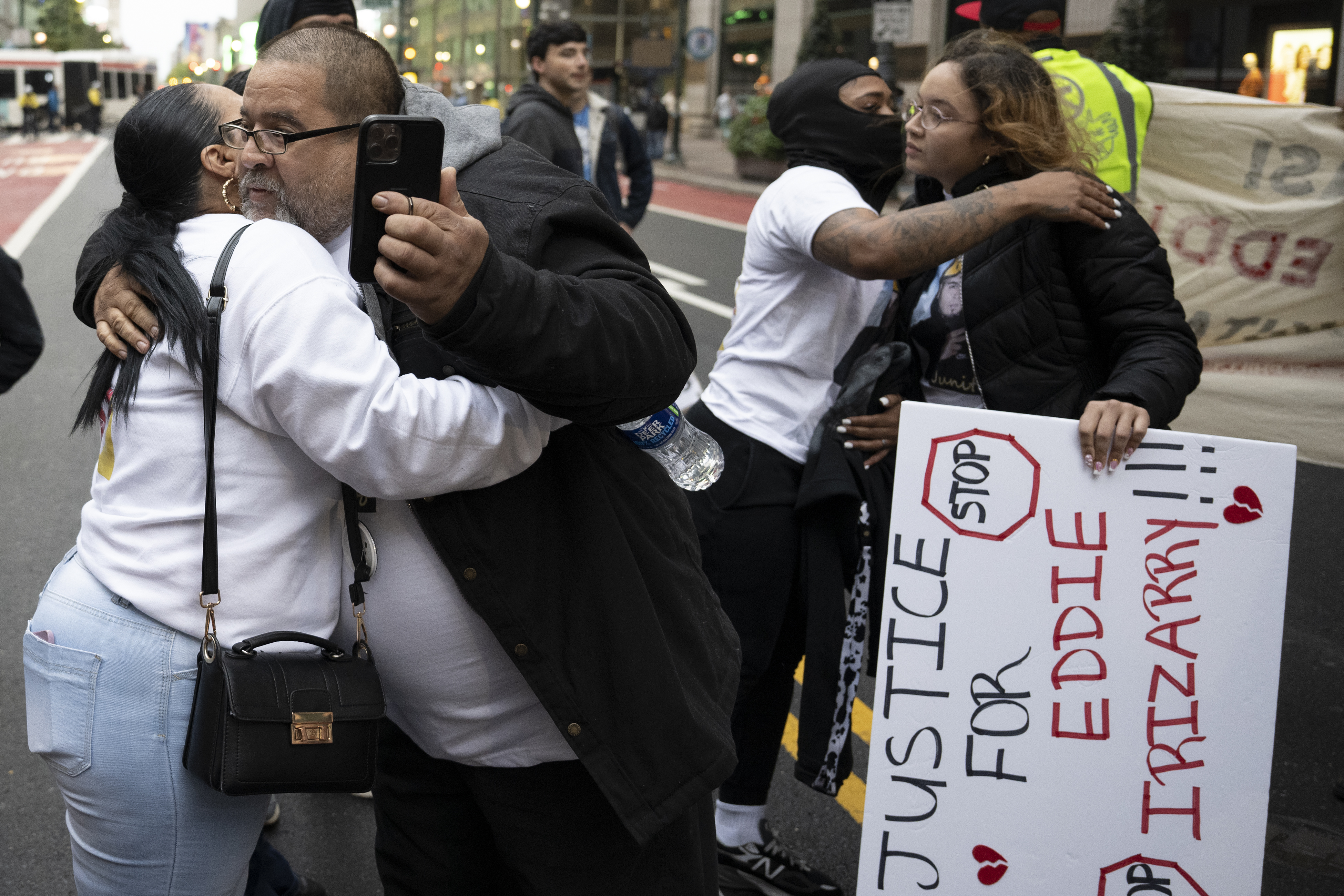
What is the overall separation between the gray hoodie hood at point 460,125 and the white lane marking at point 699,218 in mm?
14344

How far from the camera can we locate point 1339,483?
6199mm

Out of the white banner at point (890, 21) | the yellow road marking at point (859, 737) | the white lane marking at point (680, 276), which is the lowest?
the yellow road marking at point (859, 737)

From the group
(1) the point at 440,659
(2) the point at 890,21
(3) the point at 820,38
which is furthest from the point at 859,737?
(3) the point at 820,38

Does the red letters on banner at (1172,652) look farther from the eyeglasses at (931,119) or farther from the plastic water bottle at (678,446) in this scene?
the eyeglasses at (931,119)

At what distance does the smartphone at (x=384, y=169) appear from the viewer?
4.32 ft

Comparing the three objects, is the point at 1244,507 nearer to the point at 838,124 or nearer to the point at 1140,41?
the point at 838,124

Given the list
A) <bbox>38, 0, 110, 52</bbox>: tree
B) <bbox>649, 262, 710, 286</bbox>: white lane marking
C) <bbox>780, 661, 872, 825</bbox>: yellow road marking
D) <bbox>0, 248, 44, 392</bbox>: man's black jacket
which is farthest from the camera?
<bbox>38, 0, 110, 52</bbox>: tree

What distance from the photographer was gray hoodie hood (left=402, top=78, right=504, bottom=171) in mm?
1713

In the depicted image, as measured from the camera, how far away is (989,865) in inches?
88.9

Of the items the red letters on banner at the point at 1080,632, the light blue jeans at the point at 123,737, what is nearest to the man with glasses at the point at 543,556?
the light blue jeans at the point at 123,737

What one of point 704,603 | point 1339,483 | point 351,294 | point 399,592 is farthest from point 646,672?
point 1339,483

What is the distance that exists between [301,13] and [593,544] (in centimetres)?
367

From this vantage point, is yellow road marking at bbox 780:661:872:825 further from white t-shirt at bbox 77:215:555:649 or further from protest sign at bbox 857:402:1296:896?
white t-shirt at bbox 77:215:555:649

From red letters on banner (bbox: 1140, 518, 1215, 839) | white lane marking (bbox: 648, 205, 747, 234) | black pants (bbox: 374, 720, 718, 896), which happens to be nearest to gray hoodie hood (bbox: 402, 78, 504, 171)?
black pants (bbox: 374, 720, 718, 896)
